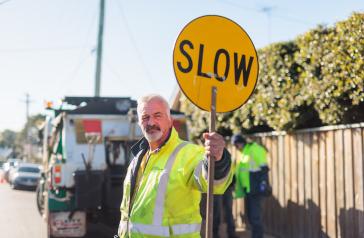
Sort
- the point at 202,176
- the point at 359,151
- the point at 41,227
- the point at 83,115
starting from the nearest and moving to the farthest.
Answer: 1. the point at 202,176
2. the point at 359,151
3. the point at 83,115
4. the point at 41,227

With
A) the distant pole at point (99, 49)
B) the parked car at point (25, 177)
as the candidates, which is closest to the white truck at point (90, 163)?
the distant pole at point (99, 49)

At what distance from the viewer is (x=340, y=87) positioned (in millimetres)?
7359

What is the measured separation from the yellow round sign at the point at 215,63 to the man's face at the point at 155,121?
24 cm

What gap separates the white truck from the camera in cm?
852

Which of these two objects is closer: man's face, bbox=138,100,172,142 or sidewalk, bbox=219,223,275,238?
man's face, bbox=138,100,172,142

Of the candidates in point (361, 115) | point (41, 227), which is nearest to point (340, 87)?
point (361, 115)

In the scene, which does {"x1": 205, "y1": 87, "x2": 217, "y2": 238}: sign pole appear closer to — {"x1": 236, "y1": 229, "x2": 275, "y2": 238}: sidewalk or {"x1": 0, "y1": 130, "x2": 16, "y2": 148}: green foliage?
{"x1": 236, "y1": 229, "x2": 275, "y2": 238}: sidewalk

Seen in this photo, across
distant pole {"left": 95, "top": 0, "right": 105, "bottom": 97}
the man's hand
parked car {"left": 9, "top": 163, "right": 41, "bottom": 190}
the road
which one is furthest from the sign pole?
parked car {"left": 9, "top": 163, "right": 41, "bottom": 190}

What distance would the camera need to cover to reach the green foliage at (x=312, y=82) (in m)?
7.16

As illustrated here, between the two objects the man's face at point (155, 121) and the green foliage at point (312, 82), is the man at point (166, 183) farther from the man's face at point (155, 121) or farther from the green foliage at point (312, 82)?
the green foliage at point (312, 82)

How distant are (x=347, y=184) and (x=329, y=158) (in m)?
0.56

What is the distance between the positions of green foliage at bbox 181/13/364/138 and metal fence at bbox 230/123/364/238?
0.86 feet

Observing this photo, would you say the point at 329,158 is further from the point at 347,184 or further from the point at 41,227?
the point at 41,227

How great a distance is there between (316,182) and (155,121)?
17.3 feet
